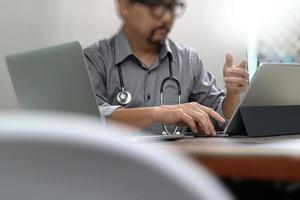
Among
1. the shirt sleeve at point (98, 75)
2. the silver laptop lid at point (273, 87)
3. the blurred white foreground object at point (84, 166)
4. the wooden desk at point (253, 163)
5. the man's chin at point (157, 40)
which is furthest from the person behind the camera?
the man's chin at point (157, 40)

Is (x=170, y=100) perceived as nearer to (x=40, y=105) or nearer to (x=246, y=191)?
(x=40, y=105)

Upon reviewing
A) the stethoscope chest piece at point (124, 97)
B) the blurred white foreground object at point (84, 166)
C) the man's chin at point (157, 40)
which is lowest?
the stethoscope chest piece at point (124, 97)

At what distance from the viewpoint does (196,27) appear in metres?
2.45

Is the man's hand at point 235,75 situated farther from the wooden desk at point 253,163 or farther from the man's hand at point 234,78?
the wooden desk at point 253,163

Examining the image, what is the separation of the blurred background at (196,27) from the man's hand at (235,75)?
92cm

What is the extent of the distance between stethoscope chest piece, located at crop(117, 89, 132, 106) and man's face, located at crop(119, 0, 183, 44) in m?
0.31

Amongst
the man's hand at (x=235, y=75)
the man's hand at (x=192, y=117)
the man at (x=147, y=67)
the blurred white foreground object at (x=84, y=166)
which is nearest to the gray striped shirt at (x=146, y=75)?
the man at (x=147, y=67)

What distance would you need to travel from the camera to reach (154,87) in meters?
1.89

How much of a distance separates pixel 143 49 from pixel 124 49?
0.11 meters

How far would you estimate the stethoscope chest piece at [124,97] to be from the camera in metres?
1.79

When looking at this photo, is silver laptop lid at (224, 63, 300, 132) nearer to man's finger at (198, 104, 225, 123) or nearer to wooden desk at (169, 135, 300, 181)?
man's finger at (198, 104, 225, 123)

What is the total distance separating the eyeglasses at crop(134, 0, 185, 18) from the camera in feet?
6.88

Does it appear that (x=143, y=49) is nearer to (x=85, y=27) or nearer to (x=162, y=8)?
(x=162, y=8)

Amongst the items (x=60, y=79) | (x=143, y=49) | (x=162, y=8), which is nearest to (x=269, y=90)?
(x=60, y=79)
